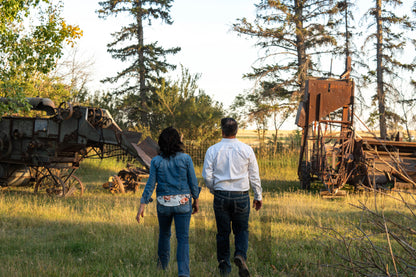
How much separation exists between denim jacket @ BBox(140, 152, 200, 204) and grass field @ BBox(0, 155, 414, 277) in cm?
110

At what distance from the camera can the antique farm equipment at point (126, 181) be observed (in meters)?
14.7

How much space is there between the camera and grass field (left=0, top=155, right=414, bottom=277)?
5.60 m

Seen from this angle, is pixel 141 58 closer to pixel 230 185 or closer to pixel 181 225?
pixel 230 185

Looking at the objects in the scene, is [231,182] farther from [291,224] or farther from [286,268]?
[291,224]

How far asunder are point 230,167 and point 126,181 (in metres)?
10.8

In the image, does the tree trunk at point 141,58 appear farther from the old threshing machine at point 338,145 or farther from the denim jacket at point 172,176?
the denim jacket at point 172,176

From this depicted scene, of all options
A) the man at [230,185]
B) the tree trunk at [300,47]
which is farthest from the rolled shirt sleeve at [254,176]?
the tree trunk at [300,47]

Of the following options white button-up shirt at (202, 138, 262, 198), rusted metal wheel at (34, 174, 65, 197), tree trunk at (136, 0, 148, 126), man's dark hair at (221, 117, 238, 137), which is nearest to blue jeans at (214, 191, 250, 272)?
white button-up shirt at (202, 138, 262, 198)

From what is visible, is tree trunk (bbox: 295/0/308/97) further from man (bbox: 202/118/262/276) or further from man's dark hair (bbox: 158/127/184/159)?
man's dark hair (bbox: 158/127/184/159)

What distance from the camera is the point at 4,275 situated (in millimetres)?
5152

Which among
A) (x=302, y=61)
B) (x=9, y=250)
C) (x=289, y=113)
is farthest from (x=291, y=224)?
(x=302, y=61)

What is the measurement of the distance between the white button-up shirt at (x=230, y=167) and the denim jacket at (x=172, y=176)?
0.76 feet

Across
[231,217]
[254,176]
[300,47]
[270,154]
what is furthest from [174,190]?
[300,47]

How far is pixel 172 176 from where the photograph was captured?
5043mm
